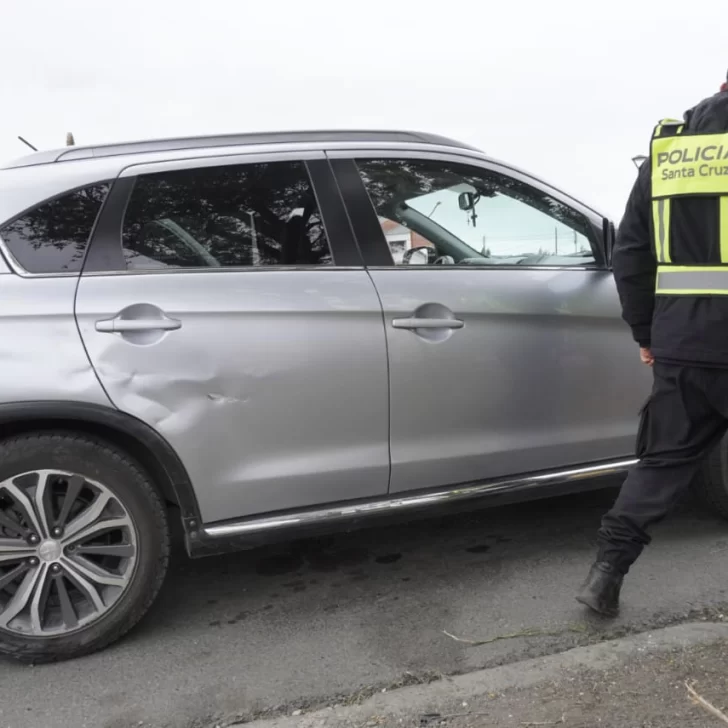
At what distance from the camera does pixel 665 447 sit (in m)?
2.58

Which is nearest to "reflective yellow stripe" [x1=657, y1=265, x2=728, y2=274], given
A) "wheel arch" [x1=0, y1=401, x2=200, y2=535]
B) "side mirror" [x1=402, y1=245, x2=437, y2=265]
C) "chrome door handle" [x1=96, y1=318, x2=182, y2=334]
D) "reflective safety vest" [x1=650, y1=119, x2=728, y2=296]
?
"reflective safety vest" [x1=650, y1=119, x2=728, y2=296]

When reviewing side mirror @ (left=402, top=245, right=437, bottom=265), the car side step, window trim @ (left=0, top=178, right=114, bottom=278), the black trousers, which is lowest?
the car side step

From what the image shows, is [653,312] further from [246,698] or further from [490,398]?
[246,698]

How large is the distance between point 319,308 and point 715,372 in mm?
1330

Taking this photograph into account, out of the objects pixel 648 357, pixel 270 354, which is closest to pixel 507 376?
pixel 648 357

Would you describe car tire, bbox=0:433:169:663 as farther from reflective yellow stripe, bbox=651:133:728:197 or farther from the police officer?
reflective yellow stripe, bbox=651:133:728:197

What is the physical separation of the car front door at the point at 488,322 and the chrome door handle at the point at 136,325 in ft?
2.55

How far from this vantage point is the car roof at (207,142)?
287 centimetres

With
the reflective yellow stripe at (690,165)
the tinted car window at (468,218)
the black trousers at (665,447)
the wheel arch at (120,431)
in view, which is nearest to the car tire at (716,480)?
the black trousers at (665,447)

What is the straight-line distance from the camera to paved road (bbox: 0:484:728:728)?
8.02 feet

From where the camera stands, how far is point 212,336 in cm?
265

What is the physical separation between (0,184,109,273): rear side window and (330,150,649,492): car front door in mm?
947

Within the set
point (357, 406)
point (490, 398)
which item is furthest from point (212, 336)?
point (490, 398)

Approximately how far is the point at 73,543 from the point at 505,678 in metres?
1.47
